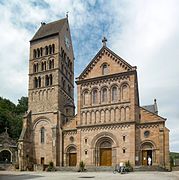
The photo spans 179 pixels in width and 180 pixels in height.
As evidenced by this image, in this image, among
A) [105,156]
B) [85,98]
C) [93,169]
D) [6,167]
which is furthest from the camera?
[6,167]

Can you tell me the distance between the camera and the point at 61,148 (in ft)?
167

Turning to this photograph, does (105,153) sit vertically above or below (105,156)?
above

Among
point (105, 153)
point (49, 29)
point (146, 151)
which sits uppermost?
point (49, 29)

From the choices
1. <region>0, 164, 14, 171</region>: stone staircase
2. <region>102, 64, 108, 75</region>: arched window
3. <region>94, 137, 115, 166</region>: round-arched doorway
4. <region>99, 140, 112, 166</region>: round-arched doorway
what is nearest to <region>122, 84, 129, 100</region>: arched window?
<region>102, 64, 108, 75</region>: arched window

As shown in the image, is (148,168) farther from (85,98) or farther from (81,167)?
(85,98)

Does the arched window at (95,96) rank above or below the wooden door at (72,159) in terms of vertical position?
above

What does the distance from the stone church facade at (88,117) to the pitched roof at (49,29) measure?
275mm

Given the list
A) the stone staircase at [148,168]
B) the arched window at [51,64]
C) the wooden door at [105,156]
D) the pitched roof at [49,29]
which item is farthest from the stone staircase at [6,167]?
the pitched roof at [49,29]

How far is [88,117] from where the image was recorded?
1964 inches

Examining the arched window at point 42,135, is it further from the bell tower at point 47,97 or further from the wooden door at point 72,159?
the wooden door at point 72,159

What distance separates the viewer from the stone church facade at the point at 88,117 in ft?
149

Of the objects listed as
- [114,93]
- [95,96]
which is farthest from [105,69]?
[95,96]

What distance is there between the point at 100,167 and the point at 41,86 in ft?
64.6

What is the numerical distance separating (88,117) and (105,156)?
6.71m
